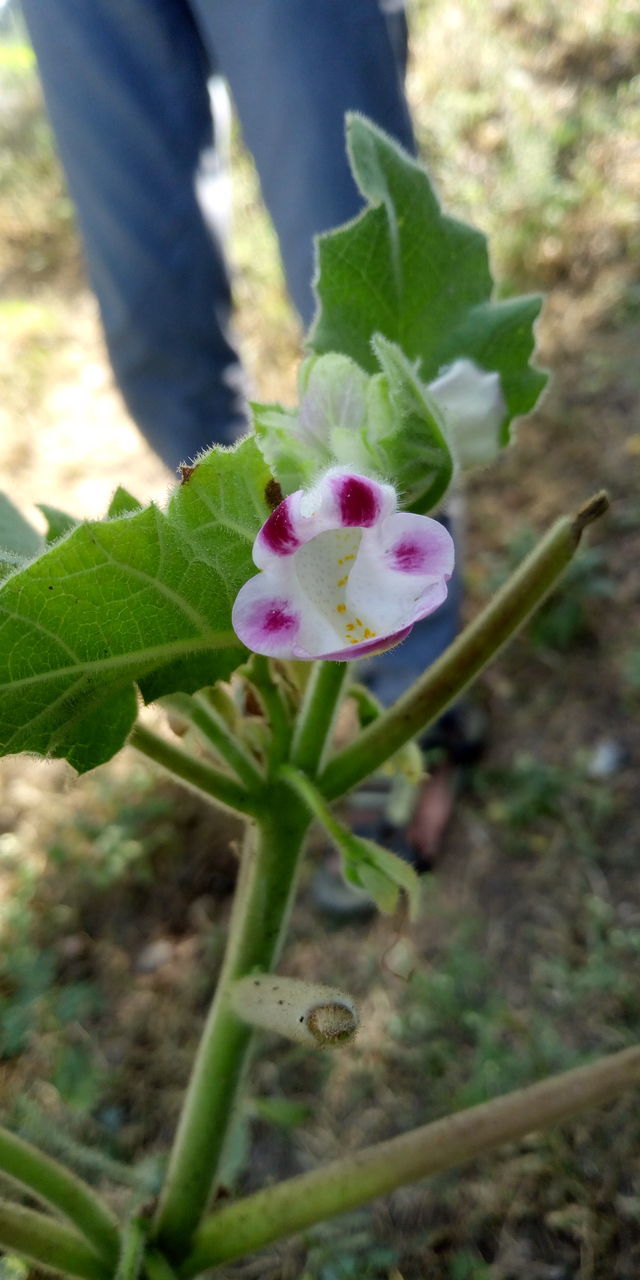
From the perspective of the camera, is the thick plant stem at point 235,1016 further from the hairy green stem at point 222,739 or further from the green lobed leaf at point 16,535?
the green lobed leaf at point 16,535

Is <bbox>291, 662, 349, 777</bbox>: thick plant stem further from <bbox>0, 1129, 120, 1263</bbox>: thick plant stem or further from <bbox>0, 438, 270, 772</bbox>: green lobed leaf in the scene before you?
<bbox>0, 1129, 120, 1263</bbox>: thick plant stem

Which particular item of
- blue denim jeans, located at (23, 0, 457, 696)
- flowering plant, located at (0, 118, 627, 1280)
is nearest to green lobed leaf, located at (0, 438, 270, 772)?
flowering plant, located at (0, 118, 627, 1280)

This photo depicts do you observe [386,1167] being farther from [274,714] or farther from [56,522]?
[56,522]

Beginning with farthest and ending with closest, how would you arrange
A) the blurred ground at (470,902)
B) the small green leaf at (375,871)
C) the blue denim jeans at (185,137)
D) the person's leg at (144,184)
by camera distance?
the person's leg at (144,184), the blue denim jeans at (185,137), the blurred ground at (470,902), the small green leaf at (375,871)

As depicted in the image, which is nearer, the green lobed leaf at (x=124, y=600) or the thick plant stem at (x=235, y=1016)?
the green lobed leaf at (x=124, y=600)

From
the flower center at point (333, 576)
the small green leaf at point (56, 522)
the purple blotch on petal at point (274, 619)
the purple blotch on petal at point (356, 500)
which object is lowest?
the flower center at point (333, 576)

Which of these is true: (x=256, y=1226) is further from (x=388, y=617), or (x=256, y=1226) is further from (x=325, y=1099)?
(x=325, y=1099)

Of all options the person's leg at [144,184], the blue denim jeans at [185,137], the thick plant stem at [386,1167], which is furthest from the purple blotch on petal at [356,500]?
the person's leg at [144,184]

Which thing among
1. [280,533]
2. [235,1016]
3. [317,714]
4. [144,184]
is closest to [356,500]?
[280,533]
